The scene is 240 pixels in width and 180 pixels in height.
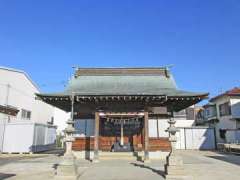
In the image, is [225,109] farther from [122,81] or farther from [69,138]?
[69,138]

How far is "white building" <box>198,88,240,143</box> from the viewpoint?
101ft

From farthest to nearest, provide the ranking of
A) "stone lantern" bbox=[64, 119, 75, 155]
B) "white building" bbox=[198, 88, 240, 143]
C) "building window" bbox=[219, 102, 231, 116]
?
"building window" bbox=[219, 102, 231, 116], "white building" bbox=[198, 88, 240, 143], "stone lantern" bbox=[64, 119, 75, 155]

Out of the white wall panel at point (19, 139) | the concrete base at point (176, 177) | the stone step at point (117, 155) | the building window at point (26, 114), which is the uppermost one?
the building window at point (26, 114)

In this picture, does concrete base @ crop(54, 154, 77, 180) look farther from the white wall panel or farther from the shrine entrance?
the white wall panel

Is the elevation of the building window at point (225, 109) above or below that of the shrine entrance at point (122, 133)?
above

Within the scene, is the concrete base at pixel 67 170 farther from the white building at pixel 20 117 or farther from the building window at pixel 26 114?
the building window at pixel 26 114

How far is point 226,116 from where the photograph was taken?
35625 millimetres

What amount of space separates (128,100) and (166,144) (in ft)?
13.8

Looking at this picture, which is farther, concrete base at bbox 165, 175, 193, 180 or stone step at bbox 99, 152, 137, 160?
stone step at bbox 99, 152, 137, 160

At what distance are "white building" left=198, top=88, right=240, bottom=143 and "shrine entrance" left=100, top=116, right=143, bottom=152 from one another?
15.4m

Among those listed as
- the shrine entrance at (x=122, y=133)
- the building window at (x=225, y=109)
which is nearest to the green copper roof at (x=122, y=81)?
the shrine entrance at (x=122, y=133)

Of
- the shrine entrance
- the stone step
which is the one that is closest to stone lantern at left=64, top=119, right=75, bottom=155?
the stone step

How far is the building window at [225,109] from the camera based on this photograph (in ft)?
115

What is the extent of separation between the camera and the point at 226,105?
35.8 meters
